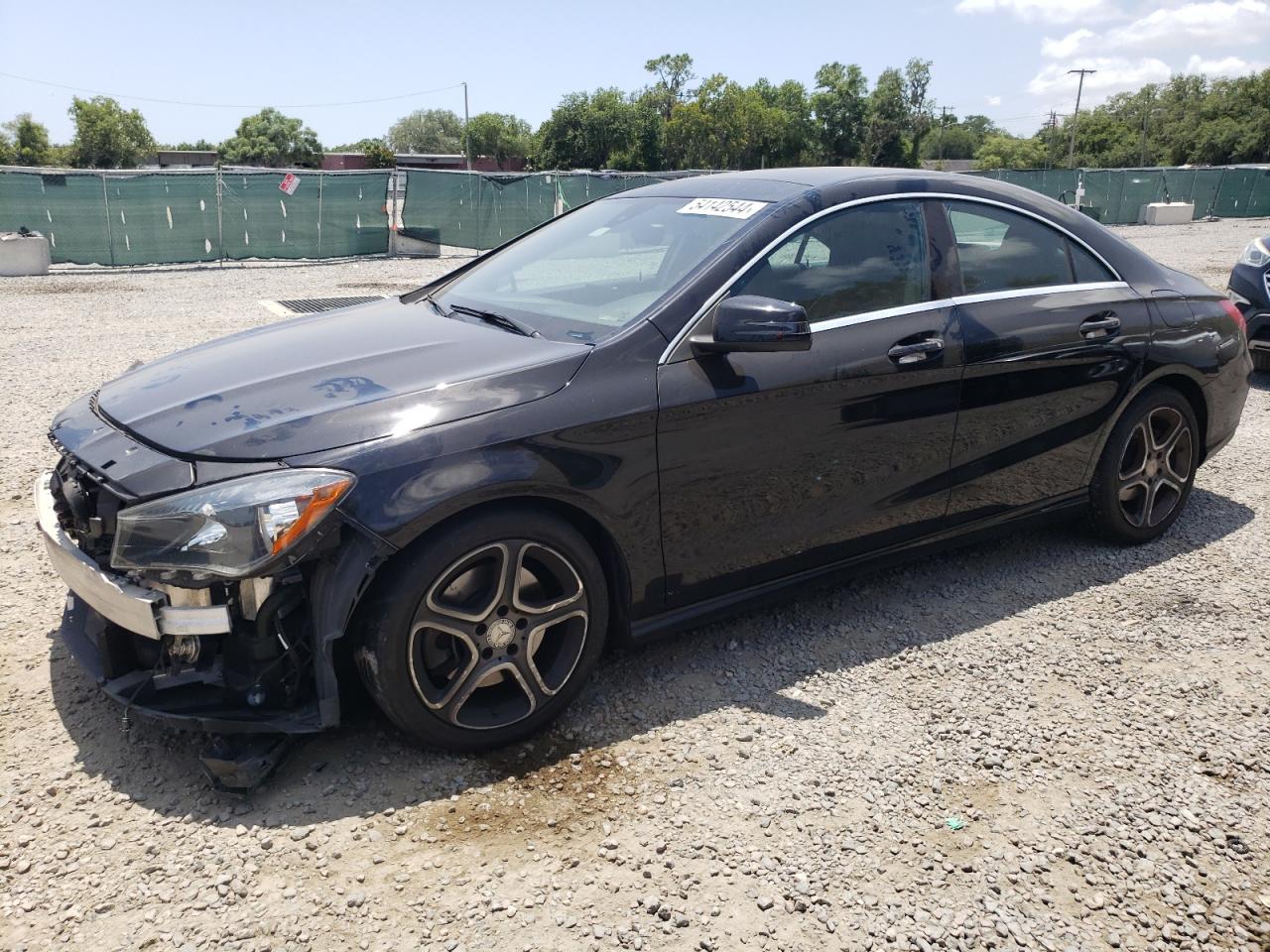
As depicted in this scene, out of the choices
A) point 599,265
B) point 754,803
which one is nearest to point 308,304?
point 599,265

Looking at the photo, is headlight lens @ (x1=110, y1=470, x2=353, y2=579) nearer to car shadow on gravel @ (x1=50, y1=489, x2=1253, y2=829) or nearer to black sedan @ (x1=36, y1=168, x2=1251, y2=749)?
black sedan @ (x1=36, y1=168, x2=1251, y2=749)

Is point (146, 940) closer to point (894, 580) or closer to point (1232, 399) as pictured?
point (894, 580)

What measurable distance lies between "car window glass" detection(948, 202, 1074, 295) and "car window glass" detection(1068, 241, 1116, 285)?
0.05m

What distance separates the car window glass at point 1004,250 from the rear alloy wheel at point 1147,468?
786 millimetres

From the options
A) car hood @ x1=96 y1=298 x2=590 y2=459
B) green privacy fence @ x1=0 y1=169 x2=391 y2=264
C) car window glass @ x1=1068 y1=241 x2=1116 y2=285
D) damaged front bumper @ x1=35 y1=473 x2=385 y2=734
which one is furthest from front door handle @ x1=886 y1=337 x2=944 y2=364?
green privacy fence @ x1=0 y1=169 x2=391 y2=264

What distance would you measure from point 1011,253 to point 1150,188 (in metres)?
34.8

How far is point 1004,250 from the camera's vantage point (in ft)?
13.2

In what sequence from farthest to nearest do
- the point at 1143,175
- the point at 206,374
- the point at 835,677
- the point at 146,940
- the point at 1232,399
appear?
the point at 1143,175 < the point at 1232,399 < the point at 835,677 < the point at 206,374 < the point at 146,940

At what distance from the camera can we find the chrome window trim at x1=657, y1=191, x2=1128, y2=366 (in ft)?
10.5

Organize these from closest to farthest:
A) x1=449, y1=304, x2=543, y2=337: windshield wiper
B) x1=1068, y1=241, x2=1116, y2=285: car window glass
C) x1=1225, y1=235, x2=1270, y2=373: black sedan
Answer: x1=449, y1=304, x2=543, y2=337: windshield wiper
x1=1068, y1=241, x2=1116, y2=285: car window glass
x1=1225, y1=235, x2=1270, y2=373: black sedan

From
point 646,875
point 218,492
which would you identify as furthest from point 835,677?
point 218,492

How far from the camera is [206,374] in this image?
3.23 meters

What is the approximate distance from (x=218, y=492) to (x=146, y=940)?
1.08 metres

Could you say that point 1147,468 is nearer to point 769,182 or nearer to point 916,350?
point 916,350
